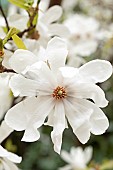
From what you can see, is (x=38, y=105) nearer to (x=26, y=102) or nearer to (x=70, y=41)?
(x=26, y=102)

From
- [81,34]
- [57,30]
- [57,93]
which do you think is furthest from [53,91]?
[81,34]

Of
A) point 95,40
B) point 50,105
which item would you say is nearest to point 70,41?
point 95,40

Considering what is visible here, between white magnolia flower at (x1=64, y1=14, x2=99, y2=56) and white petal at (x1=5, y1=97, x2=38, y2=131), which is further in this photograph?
white magnolia flower at (x1=64, y1=14, x2=99, y2=56)

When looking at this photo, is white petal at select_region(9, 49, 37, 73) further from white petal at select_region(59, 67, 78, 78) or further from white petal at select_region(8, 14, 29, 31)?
white petal at select_region(8, 14, 29, 31)

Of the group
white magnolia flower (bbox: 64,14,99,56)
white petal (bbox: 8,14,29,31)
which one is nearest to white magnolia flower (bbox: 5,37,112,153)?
white petal (bbox: 8,14,29,31)

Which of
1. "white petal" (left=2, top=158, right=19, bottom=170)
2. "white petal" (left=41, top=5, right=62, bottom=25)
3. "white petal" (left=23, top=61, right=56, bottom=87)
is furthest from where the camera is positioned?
"white petal" (left=41, top=5, right=62, bottom=25)

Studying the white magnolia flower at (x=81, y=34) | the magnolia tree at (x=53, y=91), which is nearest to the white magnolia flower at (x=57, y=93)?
the magnolia tree at (x=53, y=91)

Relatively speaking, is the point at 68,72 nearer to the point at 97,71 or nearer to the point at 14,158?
the point at 97,71
